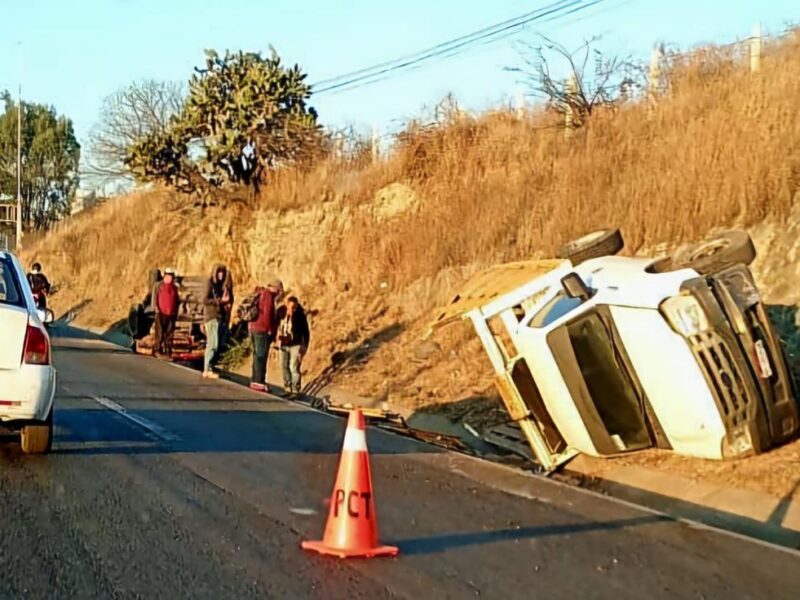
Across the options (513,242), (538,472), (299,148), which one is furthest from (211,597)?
(299,148)

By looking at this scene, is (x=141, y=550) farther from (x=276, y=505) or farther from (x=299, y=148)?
(x=299, y=148)

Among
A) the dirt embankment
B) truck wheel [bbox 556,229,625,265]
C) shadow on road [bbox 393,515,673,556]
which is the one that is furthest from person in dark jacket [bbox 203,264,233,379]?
shadow on road [bbox 393,515,673,556]

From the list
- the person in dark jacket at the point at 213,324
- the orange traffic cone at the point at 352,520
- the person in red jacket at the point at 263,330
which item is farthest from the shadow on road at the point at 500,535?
the person in dark jacket at the point at 213,324

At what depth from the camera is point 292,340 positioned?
728 inches

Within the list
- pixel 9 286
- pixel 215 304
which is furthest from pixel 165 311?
pixel 9 286

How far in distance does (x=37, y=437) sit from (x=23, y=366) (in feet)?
2.97

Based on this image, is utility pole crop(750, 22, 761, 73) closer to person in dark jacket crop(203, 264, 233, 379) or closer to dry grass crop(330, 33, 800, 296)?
dry grass crop(330, 33, 800, 296)

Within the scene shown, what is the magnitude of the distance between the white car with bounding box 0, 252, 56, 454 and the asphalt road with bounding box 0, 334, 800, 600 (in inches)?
17.6

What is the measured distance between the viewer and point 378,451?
12.4m

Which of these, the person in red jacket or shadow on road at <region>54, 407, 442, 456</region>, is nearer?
shadow on road at <region>54, 407, 442, 456</region>

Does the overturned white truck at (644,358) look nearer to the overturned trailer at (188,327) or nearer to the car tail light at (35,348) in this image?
the car tail light at (35,348)

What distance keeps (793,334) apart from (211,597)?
29.3ft

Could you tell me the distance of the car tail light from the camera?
10039 mm

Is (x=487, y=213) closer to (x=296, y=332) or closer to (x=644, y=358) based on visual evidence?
(x=296, y=332)
